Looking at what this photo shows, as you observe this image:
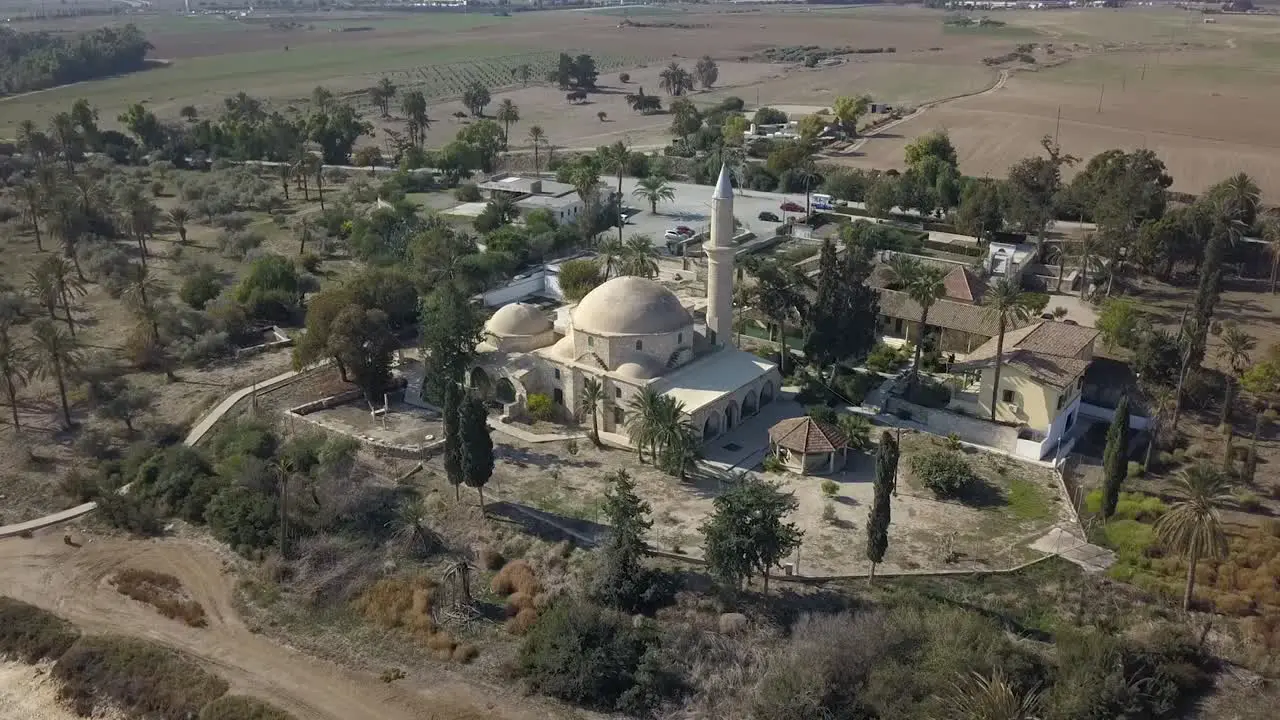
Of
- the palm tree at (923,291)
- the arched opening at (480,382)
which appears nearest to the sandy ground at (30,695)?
the arched opening at (480,382)

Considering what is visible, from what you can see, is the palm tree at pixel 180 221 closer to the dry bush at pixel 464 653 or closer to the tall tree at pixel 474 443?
the tall tree at pixel 474 443

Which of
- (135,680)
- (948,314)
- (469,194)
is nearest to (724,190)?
(948,314)

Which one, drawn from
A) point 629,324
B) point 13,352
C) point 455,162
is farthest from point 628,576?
point 455,162

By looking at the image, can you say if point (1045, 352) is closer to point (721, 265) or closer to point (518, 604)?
point (721, 265)

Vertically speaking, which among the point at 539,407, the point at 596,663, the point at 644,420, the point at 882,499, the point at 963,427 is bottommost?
the point at 596,663

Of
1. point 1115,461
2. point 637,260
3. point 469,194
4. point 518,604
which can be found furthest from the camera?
point 469,194

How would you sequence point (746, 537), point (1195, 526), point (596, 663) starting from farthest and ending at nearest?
point (746, 537) < point (1195, 526) < point (596, 663)

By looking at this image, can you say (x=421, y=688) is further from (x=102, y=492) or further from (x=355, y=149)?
(x=355, y=149)
